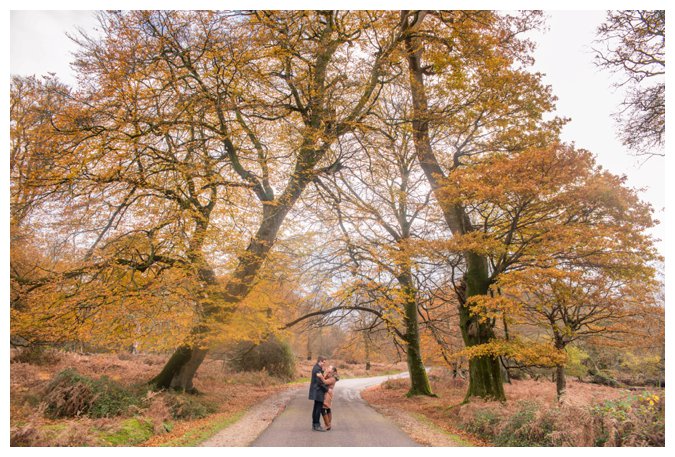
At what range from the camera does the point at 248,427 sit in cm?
813

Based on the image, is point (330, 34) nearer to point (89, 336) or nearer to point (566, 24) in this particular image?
point (566, 24)

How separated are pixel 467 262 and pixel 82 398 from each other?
10.5m

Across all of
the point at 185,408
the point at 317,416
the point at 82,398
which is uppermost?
the point at 82,398

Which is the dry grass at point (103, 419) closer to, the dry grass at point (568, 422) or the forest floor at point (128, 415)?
the forest floor at point (128, 415)

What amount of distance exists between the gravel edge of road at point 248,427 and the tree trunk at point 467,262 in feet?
19.0

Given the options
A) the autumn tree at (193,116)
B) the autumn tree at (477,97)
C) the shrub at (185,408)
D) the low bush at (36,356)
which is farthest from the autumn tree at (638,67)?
the low bush at (36,356)

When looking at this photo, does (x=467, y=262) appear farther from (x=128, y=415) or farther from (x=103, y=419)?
(x=103, y=419)

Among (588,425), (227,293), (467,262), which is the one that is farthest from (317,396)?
(467,262)

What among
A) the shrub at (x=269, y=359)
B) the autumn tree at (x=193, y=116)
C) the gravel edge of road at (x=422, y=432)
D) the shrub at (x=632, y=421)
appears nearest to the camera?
the shrub at (x=632, y=421)

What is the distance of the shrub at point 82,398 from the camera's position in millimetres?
7387

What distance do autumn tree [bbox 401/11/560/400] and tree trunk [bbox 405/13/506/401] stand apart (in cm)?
3

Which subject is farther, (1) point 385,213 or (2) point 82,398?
(1) point 385,213

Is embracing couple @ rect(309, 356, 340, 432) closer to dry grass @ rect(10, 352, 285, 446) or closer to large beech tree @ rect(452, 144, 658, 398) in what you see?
dry grass @ rect(10, 352, 285, 446)

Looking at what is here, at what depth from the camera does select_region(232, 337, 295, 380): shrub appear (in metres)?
20.4
